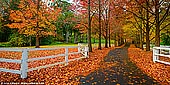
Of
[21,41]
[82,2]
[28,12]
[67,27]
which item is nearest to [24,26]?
[28,12]

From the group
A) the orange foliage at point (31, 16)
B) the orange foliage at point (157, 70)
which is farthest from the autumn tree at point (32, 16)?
the orange foliage at point (157, 70)

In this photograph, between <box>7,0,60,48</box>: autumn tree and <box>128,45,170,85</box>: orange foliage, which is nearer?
<box>128,45,170,85</box>: orange foliage

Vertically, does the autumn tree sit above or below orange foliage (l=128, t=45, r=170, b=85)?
above

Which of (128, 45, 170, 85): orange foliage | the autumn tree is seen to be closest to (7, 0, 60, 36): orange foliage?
the autumn tree

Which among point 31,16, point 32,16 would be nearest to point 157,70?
point 31,16

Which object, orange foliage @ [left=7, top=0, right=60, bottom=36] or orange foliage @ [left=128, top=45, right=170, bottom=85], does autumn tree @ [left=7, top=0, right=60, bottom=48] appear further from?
orange foliage @ [left=128, top=45, right=170, bottom=85]

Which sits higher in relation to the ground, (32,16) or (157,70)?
(32,16)

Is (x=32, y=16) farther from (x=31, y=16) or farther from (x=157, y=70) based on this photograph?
(x=157, y=70)

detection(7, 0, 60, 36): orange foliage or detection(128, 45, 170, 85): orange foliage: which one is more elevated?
detection(7, 0, 60, 36): orange foliage

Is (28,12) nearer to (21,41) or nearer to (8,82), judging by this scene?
(21,41)

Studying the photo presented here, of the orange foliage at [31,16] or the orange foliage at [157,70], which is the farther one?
the orange foliage at [31,16]

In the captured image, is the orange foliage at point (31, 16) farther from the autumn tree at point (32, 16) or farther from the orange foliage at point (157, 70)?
the orange foliage at point (157, 70)

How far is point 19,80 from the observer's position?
5777 millimetres

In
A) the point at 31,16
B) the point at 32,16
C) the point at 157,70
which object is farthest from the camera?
the point at 32,16
